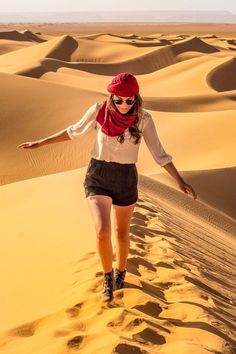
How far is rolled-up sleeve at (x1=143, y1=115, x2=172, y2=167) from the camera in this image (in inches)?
137

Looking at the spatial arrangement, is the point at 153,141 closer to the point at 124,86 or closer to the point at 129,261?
the point at 124,86

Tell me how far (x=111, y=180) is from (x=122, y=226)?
1.21ft

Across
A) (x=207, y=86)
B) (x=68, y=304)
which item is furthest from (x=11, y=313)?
(x=207, y=86)

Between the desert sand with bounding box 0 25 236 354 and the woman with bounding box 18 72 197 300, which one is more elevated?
the woman with bounding box 18 72 197 300

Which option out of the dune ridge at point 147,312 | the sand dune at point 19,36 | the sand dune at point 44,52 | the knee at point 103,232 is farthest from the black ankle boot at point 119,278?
the sand dune at point 19,36

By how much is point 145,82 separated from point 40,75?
24.5 ft

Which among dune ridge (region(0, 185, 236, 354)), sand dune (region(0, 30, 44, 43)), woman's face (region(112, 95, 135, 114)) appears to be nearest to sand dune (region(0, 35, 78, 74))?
sand dune (region(0, 30, 44, 43))

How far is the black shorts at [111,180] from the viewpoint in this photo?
3523mm

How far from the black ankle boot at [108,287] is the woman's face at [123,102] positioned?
111 centimetres

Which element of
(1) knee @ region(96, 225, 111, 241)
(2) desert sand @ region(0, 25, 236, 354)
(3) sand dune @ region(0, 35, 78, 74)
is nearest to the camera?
(2) desert sand @ region(0, 25, 236, 354)

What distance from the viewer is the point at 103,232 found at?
11.3 feet

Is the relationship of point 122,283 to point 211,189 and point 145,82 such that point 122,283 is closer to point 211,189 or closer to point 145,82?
point 211,189

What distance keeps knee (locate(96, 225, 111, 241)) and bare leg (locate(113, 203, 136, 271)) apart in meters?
0.23

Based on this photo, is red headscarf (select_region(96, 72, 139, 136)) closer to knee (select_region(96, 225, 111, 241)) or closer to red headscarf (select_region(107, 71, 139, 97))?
red headscarf (select_region(107, 71, 139, 97))
